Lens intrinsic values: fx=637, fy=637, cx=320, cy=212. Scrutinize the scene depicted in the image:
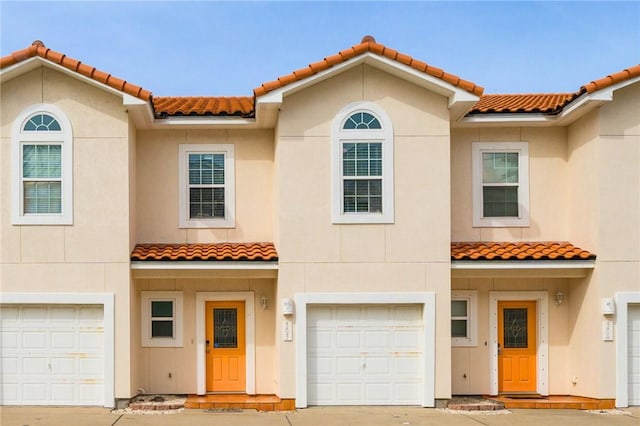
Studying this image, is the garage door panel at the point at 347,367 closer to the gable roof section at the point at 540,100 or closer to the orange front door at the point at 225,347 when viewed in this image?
A: the orange front door at the point at 225,347

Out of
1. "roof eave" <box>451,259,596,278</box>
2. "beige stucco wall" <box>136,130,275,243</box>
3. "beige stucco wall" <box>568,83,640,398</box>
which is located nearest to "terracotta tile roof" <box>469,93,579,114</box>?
"beige stucco wall" <box>568,83,640,398</box>

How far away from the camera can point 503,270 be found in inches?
513

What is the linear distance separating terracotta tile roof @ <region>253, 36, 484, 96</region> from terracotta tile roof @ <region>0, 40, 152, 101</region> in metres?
2.35

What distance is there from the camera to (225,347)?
45.4ft

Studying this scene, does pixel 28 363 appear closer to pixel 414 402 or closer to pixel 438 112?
pixel 414 402

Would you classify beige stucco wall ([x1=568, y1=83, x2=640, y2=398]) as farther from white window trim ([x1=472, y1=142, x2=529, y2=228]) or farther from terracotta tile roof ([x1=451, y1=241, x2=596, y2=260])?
white window trim ([x1=472, y1=142, x2=529, y2=228])

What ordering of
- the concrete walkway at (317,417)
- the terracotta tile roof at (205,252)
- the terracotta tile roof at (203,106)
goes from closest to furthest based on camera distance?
the concrete walkway at (317,417), the terracotta tile roof at (205,252), the terracotta tile roof at (203,106)

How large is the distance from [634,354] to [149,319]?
1007cm

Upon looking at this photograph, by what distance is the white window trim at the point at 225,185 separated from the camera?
13883 mm

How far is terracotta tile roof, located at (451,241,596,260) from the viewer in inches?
501

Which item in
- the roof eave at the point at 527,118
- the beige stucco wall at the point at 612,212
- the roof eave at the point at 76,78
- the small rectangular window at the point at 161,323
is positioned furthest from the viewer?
the small rectangular window at the point at 161,323

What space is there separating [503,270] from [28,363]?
384 inches

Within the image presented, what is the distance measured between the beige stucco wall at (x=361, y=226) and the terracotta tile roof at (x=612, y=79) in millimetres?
2821

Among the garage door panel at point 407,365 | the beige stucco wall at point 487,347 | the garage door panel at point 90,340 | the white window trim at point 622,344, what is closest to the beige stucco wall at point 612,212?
the white window trim at point 622,344
